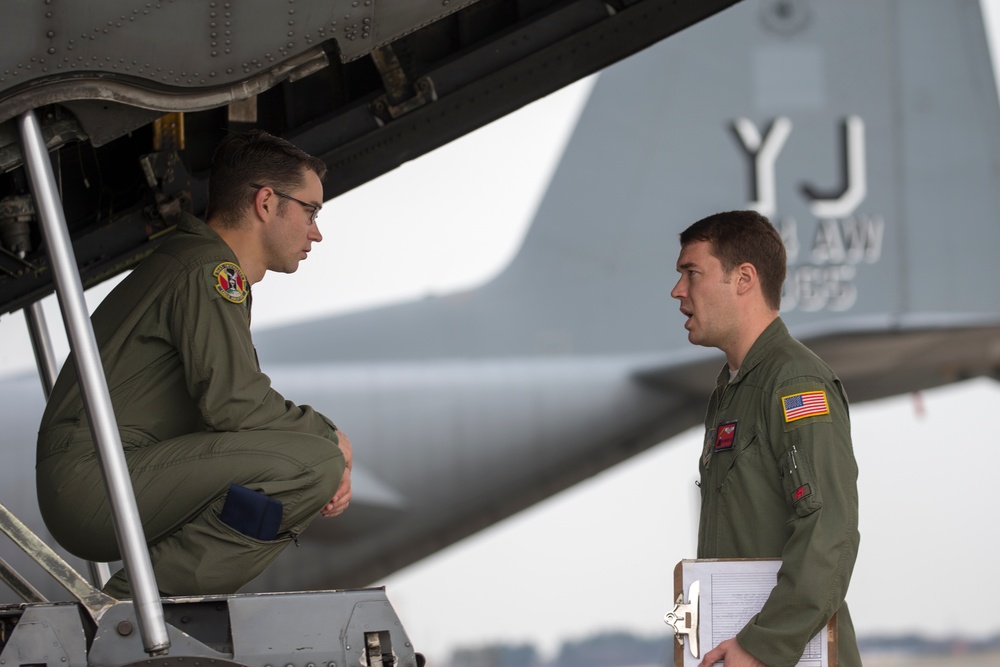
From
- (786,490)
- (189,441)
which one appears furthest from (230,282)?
(786,490)

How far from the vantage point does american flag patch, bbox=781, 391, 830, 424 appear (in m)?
2.63

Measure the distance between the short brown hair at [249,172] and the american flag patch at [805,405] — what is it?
1.26 m

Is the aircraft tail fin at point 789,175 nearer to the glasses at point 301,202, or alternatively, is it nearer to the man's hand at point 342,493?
the glasses at point 301,202

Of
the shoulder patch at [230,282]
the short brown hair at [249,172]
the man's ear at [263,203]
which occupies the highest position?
the short brown hair at [249,172]

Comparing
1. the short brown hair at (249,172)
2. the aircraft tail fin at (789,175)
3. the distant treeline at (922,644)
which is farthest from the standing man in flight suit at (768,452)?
the distant treeline at (922,644)

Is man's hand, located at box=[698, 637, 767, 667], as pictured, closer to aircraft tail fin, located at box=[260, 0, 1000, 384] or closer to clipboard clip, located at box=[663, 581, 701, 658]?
clipboard clip, located at box=[663, 581, 701, 658]

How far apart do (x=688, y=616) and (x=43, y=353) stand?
2333 mm

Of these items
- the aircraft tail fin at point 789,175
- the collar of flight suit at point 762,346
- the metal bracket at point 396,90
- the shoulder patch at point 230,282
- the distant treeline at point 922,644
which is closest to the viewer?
the shoulder patch at point 230,282

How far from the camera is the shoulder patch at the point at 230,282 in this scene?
2555 millimetres

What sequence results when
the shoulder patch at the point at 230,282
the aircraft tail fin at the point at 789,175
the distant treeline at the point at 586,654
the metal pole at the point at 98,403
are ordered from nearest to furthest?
the metal pole at the point at 98,403 < the shoulder patch at the point at 230,282 < the aircraft tail fin at the point at 789,175 < the distant treeline at the point at 586,654

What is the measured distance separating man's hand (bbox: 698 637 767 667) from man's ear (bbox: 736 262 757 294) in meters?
0.88

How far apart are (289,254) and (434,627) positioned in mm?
12581

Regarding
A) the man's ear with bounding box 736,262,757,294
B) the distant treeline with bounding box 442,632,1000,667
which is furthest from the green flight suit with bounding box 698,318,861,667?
the distant treeline with bounding box 442,632,1000,667

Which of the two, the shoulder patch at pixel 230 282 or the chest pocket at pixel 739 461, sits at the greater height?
the shoulder patch at pixel 230 282
